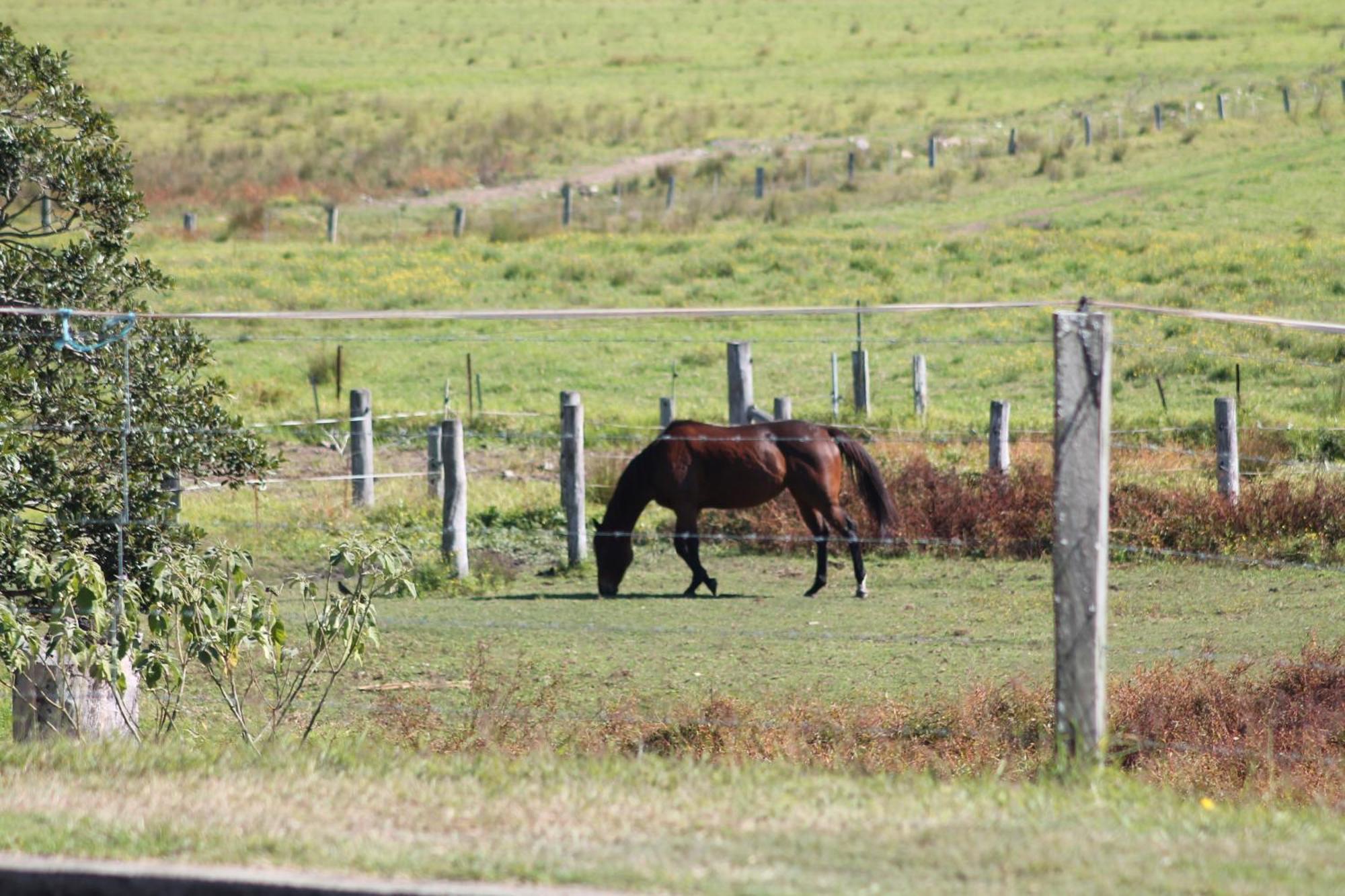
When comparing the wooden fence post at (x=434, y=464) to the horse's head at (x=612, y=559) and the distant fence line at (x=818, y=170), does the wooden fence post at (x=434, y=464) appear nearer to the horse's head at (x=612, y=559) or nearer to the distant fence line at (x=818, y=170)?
the horse's head at (x=612, y=559)

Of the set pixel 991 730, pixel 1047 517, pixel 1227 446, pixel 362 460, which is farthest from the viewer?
pixel 362 460

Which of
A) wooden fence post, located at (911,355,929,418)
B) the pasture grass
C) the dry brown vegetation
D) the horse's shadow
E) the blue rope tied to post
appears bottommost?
the horse's shadow

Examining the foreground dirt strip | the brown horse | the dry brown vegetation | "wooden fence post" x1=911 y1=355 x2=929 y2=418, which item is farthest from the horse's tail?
the foreground dirt strip

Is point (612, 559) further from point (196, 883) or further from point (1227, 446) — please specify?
point (196, 883)

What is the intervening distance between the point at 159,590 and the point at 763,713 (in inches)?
117

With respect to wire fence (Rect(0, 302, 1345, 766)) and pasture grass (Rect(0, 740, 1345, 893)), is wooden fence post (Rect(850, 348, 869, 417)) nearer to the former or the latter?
wire fence (Rect(0, 302, 1345, 766))

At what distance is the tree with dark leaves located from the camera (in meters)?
8.25

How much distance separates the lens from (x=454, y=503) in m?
14.3

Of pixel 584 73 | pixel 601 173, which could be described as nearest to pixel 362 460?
pixel 601 173

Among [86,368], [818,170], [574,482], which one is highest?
[818,170]

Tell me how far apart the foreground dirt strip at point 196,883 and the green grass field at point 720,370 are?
15 centimetres

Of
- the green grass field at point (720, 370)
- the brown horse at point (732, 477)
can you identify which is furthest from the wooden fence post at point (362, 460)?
the brown horse at point (732, 477)

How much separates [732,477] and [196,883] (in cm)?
980

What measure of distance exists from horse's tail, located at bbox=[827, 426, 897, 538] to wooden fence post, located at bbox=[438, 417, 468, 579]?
336 cm
